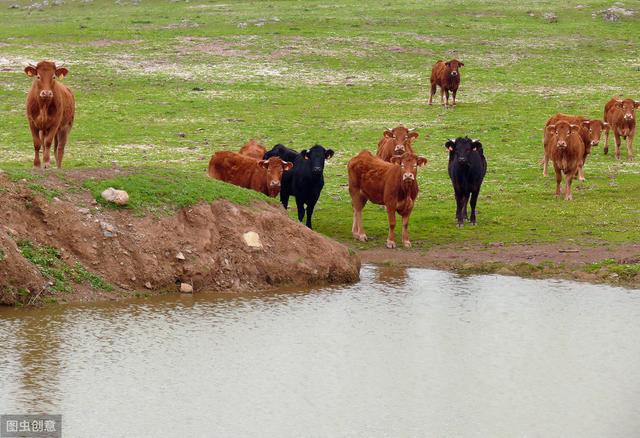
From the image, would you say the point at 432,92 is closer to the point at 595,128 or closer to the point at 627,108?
the point at 627,108

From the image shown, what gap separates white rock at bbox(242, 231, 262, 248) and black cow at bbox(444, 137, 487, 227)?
7194 mm

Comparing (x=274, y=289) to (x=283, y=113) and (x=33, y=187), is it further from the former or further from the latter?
(x=283, y=113)

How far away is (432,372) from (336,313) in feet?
11.8

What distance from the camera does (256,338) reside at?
727 inches

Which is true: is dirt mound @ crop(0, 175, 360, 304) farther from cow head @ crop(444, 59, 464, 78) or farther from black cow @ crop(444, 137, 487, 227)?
cow head @ crop(444, 59, 464, 78)

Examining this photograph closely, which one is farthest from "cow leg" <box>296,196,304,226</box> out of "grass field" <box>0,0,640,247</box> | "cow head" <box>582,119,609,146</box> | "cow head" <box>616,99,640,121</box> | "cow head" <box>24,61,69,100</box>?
"cow head" <box>616,99,640,121</box>

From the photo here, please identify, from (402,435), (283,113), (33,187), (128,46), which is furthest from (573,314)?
(128,46)

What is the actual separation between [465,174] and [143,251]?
9.70 metres

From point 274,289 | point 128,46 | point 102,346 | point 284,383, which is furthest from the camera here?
point 128,46

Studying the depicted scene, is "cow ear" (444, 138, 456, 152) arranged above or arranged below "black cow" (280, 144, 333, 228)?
above

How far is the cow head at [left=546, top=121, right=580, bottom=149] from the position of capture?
104ft

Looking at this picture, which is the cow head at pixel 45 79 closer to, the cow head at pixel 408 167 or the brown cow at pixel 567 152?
the cow head at pixel 408 167

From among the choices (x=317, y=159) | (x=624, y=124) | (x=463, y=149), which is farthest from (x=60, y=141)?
(x=624, y=124)

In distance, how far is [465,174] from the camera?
28.3m
